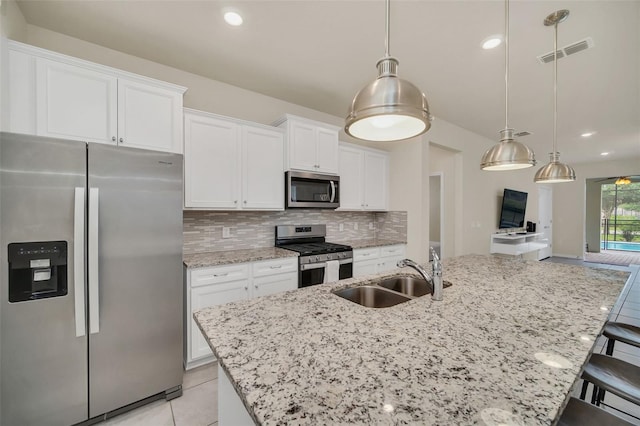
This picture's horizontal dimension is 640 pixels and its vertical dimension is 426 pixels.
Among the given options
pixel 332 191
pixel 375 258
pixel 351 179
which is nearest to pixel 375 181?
pixel 351 179

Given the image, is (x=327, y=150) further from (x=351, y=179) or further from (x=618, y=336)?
(x=618, y=336)

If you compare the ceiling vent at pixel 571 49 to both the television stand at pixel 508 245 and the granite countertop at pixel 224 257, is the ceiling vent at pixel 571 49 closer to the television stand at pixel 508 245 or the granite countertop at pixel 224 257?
the granite countertop at pixel 224 257

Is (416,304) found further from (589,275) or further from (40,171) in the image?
(40,171)

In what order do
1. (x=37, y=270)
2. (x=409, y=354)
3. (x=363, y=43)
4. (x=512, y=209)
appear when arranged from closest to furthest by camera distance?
(x=409, y=354) < (x=37, y=270) < (x=363, y=43) < (x=512, y=209)

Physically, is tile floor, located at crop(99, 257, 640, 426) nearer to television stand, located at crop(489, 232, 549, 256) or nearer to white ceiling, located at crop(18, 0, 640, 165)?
white ceiling, located at crop(18, 0, 640, 165)

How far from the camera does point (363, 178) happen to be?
12.8 feet

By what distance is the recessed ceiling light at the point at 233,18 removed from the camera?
1912 mm

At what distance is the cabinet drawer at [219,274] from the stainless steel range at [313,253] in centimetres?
61

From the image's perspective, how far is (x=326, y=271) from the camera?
9.75 ft

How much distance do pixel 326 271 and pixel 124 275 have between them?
183cm

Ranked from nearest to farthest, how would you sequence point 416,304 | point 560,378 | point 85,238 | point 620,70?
point 560,378 → point 416,304 → point 85,238 → point 620,70

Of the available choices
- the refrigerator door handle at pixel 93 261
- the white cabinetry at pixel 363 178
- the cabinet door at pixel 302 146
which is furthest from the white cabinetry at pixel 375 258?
the refrigerator door handle at pixel 93 261

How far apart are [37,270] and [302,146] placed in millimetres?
2440

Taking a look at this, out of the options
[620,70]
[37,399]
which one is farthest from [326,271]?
[620,70]
